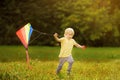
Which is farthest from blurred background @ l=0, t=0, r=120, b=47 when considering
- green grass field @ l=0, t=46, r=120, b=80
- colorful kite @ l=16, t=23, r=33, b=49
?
colorful kite @ l=16, t=23, r=33, b=49

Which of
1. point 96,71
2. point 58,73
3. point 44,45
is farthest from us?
point 44,45

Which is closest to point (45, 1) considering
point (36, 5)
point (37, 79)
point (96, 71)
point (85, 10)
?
point (36, 5)

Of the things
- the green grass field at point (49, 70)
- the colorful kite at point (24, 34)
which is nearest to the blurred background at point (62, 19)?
the green grass field at point (49, 70)

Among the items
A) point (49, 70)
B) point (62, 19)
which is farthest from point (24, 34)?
point (62, 19)

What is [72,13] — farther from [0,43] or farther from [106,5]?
[0,43]

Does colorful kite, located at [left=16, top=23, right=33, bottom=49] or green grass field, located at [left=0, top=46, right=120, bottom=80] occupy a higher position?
colorful kite, located at [left=16, top=23, right=33, bottom=49]

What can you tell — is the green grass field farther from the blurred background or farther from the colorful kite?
the blurred background

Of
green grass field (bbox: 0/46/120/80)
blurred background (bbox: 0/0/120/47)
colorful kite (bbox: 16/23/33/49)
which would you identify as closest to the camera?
green grass field (bbox: 0/46/120/80)

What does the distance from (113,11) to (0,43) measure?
6929 millimetres

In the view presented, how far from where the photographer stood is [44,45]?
92.7 ft

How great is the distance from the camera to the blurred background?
93.3ft

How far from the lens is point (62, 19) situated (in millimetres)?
28656

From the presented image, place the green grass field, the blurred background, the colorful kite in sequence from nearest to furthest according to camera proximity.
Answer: the green grass field < the colorful kite < the blurred background

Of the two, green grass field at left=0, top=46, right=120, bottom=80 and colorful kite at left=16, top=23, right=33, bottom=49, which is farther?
colorful kite at left=16, top=23, right=33, bottom=49
